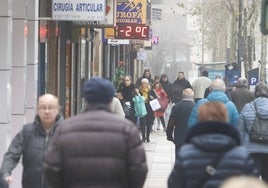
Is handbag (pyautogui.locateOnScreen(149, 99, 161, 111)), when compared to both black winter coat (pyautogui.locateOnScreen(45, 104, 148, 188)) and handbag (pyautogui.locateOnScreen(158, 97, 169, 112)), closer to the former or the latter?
handbag (pyautogui.locateOnScreen(158, 97, 169, 112))

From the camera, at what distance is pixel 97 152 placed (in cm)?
672

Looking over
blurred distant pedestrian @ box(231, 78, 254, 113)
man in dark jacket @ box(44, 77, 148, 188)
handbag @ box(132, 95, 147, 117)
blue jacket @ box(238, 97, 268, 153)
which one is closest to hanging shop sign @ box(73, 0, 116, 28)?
handbag @ box(132, 95, 147, 117)

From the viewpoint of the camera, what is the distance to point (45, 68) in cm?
1886

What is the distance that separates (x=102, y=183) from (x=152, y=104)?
18496 mm

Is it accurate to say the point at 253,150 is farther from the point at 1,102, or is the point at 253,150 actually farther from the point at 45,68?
the point at 45,68

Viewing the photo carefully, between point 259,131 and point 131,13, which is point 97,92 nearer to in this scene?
point 259,131

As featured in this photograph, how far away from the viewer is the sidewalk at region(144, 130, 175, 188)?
54.0 feet

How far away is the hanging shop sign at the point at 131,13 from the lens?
29594 millimetres

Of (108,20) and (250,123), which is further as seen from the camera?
(108,20)

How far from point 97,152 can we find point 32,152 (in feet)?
6.77

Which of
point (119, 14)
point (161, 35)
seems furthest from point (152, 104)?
point (161, 35)

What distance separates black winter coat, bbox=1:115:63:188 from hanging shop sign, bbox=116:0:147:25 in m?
20.8

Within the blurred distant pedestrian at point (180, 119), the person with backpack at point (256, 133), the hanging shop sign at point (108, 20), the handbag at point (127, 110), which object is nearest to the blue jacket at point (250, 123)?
the person with backpack at point (256, 133)

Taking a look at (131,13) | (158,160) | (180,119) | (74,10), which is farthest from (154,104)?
(180,119)
